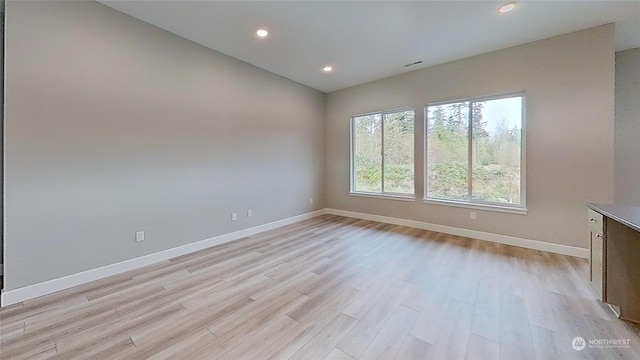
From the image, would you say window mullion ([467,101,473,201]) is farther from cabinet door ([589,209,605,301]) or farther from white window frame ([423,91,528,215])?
cabinet door ([589,209,605,301])

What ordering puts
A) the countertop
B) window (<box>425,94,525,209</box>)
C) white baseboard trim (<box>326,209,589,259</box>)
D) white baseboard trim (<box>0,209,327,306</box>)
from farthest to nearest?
window (<box>425,94,525,209</box>) < white baseboard trim (<box>326,209,589,259</box>) < white baseboard trim (<box>0,209,327,306</box>) < the countertop

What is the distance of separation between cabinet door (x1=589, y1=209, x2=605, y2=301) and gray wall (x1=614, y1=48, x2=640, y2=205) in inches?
98.1

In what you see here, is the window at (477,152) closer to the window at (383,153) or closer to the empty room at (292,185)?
the empty room at (292,185)

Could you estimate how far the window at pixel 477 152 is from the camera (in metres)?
3.94

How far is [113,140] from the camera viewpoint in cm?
295

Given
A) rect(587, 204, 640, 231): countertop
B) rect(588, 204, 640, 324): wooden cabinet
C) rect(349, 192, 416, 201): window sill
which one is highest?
rect(587, 204, 640, 231): countertop

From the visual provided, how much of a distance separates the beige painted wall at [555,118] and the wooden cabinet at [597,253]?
1.32 metres

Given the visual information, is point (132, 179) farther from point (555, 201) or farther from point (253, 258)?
point (555, 201)

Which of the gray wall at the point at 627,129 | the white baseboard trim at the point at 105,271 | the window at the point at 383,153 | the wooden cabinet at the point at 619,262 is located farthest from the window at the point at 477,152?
the white baseboard trim at the point at 105,271

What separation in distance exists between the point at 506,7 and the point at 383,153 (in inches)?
123

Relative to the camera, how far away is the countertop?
1.74 m

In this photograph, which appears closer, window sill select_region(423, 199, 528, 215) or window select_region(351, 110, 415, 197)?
window sill select_region(423, 199, 528, 215)

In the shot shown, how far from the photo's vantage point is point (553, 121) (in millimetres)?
3586

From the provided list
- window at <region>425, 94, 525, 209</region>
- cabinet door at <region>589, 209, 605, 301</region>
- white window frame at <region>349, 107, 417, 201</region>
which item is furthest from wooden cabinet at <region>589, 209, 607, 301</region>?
white window frame at <region>349, 107, 417, 201</region>
